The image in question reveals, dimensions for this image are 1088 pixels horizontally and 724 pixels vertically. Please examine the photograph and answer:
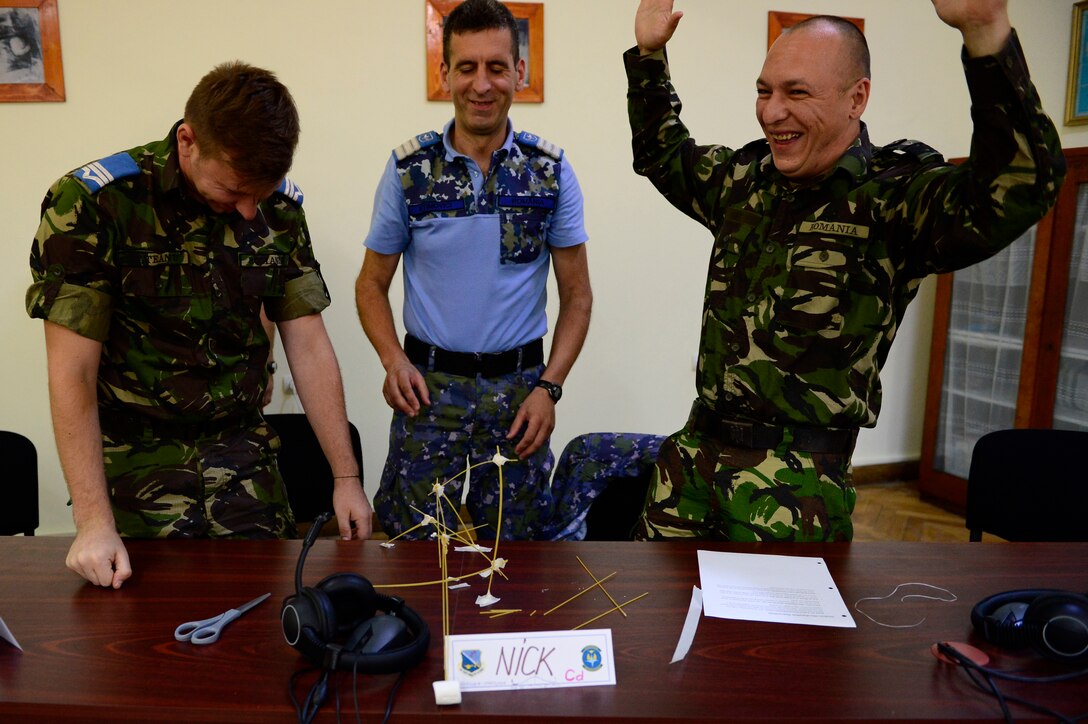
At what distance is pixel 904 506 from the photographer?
14.2 ft

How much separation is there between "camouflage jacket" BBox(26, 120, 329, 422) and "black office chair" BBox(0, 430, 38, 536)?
769 mm

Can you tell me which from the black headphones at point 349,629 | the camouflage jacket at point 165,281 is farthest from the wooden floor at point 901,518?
the black headphones at point 349,629

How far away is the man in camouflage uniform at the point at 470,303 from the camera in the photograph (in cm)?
232

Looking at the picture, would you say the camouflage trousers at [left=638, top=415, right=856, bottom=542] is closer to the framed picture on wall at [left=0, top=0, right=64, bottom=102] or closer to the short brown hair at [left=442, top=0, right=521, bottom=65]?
the short brown hair at [left=442, top=0, right=521, bottom=65]

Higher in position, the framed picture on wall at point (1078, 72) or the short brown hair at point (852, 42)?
the framed picture on wall at point (1078, 72)

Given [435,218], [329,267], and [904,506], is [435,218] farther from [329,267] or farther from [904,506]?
[904,506]

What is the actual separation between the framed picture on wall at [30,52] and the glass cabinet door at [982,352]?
4.25m

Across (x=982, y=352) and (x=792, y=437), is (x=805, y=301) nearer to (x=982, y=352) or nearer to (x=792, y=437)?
(x=792, y=437)

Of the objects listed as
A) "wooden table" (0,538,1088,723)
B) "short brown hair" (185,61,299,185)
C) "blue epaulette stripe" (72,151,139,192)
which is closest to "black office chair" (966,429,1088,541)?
"wooden table" (0,538,1088,723)

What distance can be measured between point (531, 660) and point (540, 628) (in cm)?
10

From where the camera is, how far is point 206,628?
1250mm

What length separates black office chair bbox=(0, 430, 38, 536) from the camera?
2.26 m

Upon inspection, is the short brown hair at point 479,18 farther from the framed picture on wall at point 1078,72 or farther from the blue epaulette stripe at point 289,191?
the framed picture on wall at point 1078,72

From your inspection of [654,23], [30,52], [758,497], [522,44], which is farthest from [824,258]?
[30,52]
